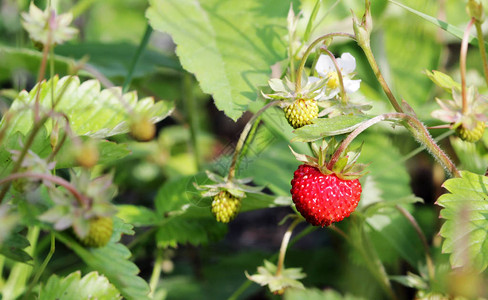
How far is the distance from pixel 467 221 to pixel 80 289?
0.70 meters

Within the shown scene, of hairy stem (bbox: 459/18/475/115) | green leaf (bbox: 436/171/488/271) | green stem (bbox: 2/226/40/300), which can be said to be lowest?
green stem (bbox: 2/226/40/300)

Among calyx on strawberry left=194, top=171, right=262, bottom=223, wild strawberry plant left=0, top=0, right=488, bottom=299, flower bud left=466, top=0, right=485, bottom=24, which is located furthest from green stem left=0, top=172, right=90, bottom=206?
flower bud left=466, top=0, right=485, bottom=24

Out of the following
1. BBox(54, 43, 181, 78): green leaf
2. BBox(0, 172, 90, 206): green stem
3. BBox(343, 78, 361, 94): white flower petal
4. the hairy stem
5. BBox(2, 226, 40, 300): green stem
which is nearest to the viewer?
BBox(0, 172, 90, 206): green stem

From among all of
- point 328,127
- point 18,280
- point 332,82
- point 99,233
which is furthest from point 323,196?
point 18,280

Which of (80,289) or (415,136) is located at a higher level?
(415,136)

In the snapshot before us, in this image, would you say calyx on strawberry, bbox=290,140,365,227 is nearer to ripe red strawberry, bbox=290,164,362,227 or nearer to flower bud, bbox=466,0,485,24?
ripe red strawberry, bbox=290,164,362,227

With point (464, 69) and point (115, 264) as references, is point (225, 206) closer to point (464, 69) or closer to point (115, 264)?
point (115, 264)

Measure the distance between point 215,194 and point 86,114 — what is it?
0.34 meters

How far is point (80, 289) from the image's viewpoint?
0.98 metres

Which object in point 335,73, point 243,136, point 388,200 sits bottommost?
point 388,200

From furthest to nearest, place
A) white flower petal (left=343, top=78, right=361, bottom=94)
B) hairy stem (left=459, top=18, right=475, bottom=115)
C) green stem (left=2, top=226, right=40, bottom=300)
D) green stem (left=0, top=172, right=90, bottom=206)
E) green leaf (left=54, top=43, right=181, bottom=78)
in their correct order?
1. green leaf (left=54, top=43, right=181, bottom=78)
2. green stem (left=2, top=226, right=40, bottom=300)
3. white flower petal (left=343, top=78, right=361, bottom=94)
4. hairy stem (left=459, top=18, right=475, bottom=115)
5. green stem (left=0, top=172, right=90, bottom=206)

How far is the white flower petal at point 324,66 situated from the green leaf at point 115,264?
19.0 inches

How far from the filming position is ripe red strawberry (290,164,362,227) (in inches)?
35.4

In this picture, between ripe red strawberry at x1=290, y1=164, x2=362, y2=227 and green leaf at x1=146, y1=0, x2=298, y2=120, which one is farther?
green leaf at x1=146, y1=0, x2=298, y2=120
